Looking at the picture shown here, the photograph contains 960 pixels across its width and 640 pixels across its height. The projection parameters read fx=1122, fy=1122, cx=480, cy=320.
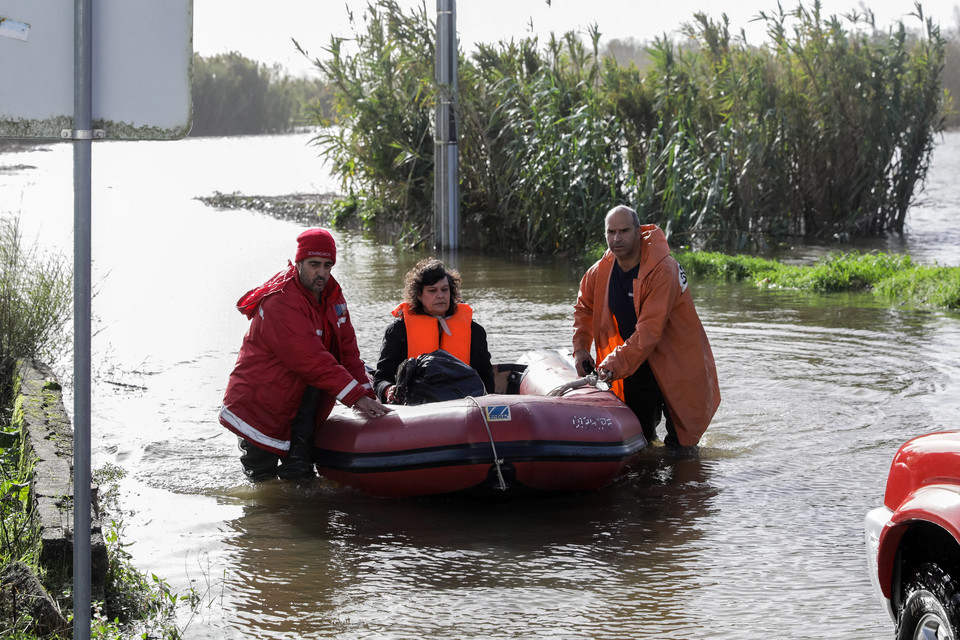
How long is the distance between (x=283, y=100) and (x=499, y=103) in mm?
54650

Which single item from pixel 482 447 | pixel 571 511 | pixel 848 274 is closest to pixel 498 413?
pixel 482 447

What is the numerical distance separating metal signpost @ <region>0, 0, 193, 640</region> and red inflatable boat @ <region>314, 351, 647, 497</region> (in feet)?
9.02

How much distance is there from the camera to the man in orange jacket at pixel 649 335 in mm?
6465

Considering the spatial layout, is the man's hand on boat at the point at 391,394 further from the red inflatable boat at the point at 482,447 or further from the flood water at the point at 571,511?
the flood water at the point at 571,511

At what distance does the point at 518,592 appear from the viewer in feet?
15.4

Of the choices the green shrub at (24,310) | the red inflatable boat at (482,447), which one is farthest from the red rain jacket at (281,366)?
the green shrub at (24,310)

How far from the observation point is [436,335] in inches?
259

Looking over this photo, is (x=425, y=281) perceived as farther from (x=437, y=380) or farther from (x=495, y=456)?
(x=495, y=456)

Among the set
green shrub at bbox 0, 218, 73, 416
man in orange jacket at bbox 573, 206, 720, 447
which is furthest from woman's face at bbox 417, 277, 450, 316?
green shrub at bbox 0, 218, 73, 416

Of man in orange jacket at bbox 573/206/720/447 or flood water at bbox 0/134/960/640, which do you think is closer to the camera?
flood water at bbox 0/134/960/640

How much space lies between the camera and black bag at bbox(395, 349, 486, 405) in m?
6.34

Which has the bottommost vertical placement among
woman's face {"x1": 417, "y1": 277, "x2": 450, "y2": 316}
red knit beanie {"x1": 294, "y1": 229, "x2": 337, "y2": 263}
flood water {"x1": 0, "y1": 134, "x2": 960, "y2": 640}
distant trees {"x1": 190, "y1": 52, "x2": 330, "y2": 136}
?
flood water {"x1": 0, "y1": 134, "x2": 960, "y2": 640}

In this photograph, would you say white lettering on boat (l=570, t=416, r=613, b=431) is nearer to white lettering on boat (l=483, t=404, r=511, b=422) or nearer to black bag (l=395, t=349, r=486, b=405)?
white lettering on boat (l=483, t=404, r=511, b=422)

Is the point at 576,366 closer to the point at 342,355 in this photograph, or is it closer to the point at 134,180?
the point at 342,355
